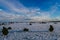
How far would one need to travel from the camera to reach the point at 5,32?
1584 cm

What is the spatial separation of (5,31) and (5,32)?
302mm

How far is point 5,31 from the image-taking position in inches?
614

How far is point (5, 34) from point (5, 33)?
0.18m

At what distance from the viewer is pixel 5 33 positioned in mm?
15812

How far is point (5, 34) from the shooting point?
627 inches

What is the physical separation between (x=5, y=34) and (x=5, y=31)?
1.75 ft

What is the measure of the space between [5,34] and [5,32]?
0.27 meters

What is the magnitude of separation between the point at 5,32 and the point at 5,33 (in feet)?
0.41
